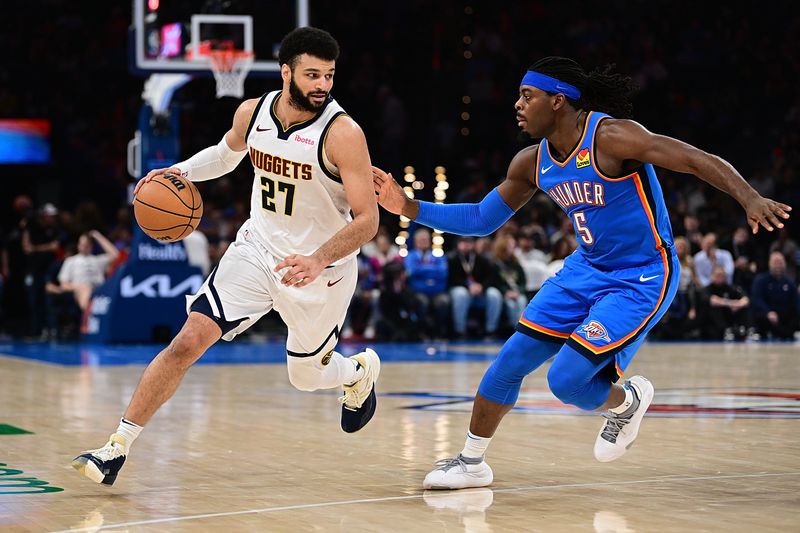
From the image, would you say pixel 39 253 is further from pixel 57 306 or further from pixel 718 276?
pixel 718 276

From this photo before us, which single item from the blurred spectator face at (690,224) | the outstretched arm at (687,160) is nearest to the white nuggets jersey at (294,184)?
the outstretched arm at (687,160)

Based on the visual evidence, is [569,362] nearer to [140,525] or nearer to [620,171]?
[620,171]

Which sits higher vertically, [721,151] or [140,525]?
[721,151]

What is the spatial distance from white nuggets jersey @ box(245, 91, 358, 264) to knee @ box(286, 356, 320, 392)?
0.54 m

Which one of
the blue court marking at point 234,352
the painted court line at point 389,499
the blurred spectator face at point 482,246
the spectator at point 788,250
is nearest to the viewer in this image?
the painted court line at point 389,499

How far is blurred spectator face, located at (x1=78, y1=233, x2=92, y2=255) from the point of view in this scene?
16219 millimetres

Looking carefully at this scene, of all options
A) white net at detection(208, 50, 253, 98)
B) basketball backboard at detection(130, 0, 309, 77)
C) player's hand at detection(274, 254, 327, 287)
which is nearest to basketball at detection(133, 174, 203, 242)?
player's hand at detection(274, 254, 327, 287)

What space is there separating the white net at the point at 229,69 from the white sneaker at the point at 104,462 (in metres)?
8.72

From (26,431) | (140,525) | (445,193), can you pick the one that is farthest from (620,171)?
(445,193)

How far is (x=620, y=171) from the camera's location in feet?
18.4

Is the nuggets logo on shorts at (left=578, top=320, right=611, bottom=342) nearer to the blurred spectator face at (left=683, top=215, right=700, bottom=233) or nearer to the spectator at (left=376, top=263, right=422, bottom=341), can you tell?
the spectator at (left=376, top=263, right=422, bottom=341)

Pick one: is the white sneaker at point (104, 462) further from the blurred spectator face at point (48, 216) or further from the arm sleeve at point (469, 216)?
the blurred spectator face at point (48, 216)

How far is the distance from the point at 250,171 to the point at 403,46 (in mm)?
3886

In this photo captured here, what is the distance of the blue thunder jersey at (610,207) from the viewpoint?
5.63 m
